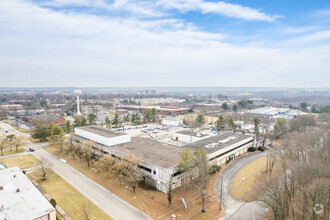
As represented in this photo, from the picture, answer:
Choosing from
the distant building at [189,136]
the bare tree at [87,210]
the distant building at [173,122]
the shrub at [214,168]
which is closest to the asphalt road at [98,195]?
the bare tree at [87,210]

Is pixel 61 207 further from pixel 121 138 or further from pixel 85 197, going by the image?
pixel 121 138

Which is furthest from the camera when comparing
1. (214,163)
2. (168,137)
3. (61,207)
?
(168,137)

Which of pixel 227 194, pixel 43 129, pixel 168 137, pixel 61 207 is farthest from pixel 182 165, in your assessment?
pixel 43 129

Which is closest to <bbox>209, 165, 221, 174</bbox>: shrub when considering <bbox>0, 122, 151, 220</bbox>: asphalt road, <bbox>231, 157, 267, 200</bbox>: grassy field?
<bbox>231, 157, 267, 200</bbox>: grassy field

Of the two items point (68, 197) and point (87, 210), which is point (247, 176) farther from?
point (68, 197)

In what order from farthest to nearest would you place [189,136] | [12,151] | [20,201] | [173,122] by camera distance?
[173,122] < [189,136] < [12,151] < [20,201]

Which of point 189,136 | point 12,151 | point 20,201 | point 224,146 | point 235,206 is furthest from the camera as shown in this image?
point 189,136

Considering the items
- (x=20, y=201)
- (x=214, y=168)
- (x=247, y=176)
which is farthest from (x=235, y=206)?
(x=20, y=201)
